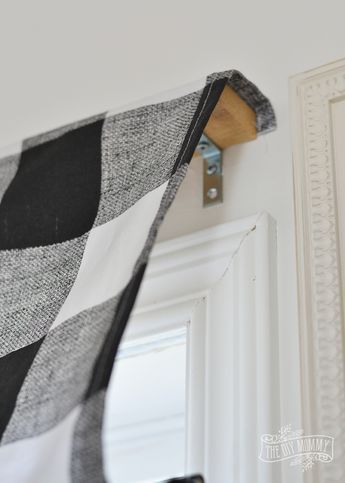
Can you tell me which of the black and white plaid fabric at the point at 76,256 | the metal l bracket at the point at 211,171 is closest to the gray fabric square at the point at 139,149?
the black and white plaid fabric at the point at 76,256

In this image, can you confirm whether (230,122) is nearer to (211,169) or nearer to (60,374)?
(211,169)

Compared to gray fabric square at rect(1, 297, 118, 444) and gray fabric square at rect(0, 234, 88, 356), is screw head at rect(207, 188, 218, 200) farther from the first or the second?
gray fabric square at rect(1, 297, 118, 444)

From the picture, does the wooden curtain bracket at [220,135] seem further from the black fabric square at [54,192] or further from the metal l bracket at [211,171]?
the black fabric square at [54,192]

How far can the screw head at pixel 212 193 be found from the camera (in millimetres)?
1011

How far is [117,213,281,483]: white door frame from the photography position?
841 millimetres

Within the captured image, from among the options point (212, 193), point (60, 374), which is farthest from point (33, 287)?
point (212, 193)

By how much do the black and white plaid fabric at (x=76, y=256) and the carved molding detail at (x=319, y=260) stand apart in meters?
0.06

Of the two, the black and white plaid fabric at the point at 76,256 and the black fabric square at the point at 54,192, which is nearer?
the black and white plaid fabric at the point at 76,256

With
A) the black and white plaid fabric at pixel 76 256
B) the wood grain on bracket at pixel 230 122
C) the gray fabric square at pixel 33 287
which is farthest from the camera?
the wood grain on bracket at pixel 230 122

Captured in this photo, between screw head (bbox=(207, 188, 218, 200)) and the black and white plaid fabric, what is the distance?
0.28 ft

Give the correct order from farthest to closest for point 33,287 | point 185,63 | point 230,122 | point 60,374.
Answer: point 185,63, point 230,122, point 33,287, point 60,374

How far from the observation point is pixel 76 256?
32.9 inches

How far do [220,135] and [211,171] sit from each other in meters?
0.04

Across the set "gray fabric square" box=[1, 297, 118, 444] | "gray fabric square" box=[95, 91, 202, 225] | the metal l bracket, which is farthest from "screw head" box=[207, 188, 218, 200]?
"gray fabric square" box=[1, 297, 118, 444]
